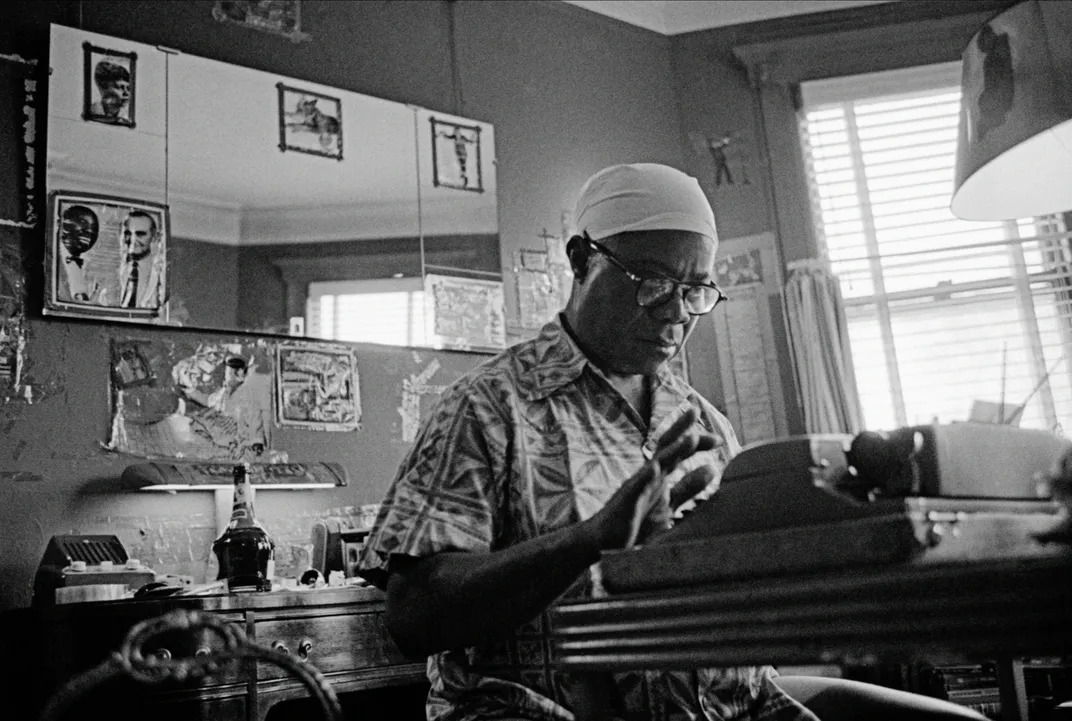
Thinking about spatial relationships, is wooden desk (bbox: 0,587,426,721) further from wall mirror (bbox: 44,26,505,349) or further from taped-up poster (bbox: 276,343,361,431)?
wall mirror (bbox: 44,26,505,349)

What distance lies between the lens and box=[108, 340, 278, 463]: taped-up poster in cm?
315

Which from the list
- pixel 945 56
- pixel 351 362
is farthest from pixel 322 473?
pixel 945 56

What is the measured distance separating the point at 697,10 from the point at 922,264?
1.58m

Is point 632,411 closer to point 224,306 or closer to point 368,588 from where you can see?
point 368,588

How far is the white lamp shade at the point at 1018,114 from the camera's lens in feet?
6.35

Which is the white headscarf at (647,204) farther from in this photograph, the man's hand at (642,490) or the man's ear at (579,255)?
the man's hand at (642,490)

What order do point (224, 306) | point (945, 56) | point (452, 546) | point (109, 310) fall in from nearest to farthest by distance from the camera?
point (452, 546), point (109, 310), point (224, 306), point (945, 56)

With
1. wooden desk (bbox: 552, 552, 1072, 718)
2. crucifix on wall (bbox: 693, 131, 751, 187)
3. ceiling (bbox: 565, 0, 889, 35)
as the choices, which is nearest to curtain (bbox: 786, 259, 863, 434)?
crucifix on wall (bbox: 693, 131, 751, 187)

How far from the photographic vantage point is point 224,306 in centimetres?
341

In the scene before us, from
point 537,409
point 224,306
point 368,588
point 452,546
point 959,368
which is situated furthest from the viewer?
point 959,368

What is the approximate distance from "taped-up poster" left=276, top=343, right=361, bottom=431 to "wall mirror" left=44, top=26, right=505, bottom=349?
0.07 m

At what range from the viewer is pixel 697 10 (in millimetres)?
4902

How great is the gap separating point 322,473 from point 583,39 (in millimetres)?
2427

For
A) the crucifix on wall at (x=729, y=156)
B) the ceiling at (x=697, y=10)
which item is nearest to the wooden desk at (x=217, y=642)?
the crucifix on wall at (x=729, y=156)
